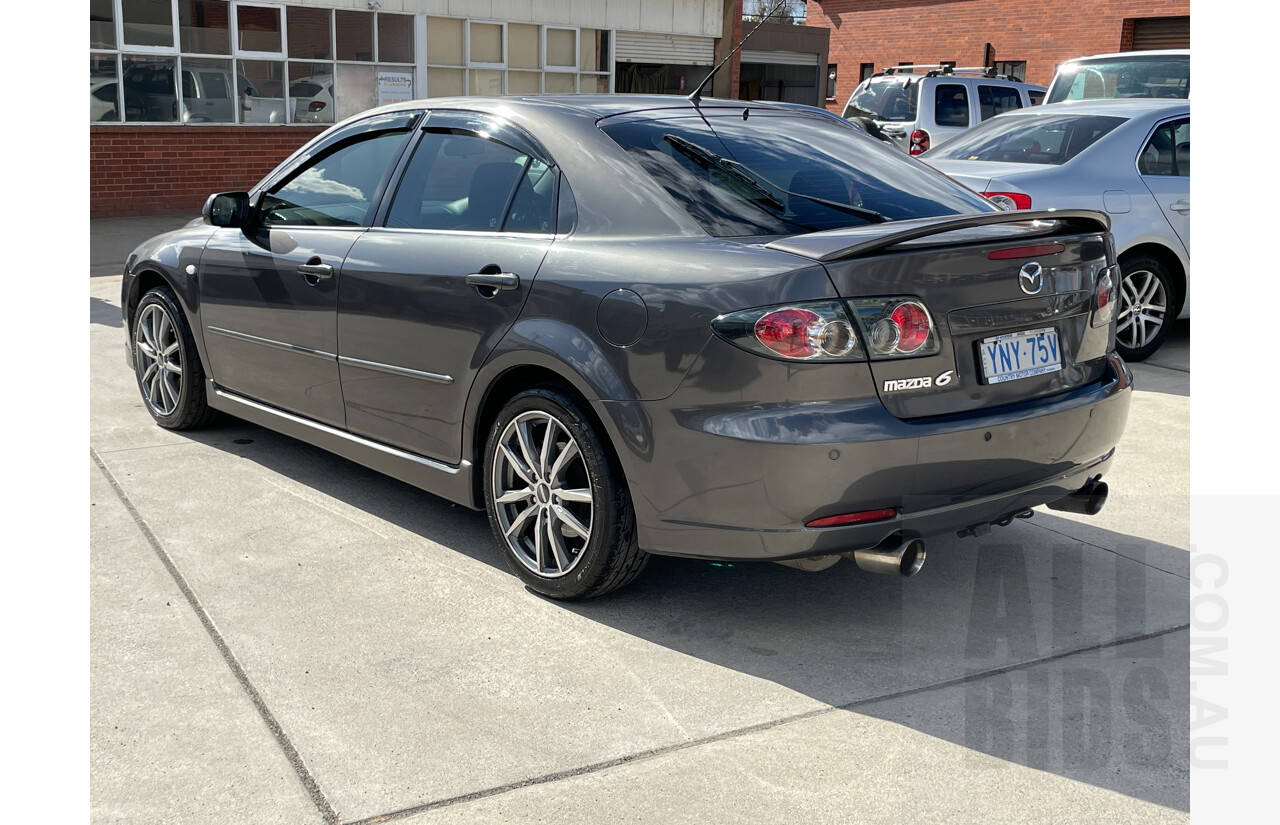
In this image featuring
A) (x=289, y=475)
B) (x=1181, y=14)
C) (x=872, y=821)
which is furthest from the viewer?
(x=1181, y=14)

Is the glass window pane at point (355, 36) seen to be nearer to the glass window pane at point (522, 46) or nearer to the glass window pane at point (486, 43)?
the glass window pane at point (486, 43)

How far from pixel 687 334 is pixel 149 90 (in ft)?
51.9

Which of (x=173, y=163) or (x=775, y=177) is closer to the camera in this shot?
(x=775, y=177)

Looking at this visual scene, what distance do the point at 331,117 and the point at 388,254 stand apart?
15.6 metres

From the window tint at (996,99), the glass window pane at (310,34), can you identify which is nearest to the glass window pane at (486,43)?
the glass window pane at (310,34)

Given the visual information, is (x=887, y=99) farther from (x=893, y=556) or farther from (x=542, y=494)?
(x=893, y=556)

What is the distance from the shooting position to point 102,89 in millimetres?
16531

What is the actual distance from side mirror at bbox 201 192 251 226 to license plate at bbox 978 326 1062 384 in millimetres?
3253

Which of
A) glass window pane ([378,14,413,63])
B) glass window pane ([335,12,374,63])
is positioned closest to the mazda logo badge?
glass window pane ([335,12,374,63])

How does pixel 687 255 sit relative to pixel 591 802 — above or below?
above

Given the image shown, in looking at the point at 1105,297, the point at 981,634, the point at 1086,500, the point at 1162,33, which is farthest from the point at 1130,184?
the point at 1162,33
